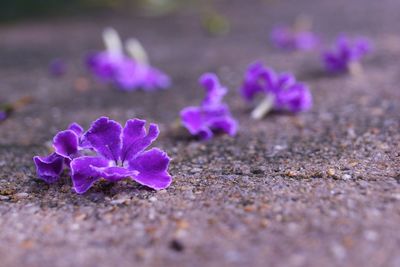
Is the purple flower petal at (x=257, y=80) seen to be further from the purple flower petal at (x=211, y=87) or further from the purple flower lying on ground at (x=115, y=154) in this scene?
the purple flower lying on ground at (x=115, y=154)

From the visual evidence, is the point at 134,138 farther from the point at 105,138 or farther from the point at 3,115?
the point at 3,115

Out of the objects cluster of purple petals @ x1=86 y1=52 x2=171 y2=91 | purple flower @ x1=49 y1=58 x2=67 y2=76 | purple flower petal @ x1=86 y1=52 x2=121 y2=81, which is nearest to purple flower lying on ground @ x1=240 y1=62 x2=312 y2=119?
cluster of purple petals @ x1=86 y1=52 x2=171 y2=91

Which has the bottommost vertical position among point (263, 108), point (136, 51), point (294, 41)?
point (263, 108)

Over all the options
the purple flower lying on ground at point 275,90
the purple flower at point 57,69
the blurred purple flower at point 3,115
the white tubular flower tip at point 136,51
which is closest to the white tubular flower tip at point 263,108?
the purple flower lying on ground at point 275,90

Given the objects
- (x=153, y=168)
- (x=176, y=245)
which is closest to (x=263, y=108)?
(x=153, y=168)

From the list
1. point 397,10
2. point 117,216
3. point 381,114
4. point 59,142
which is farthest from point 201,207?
point 397,10
